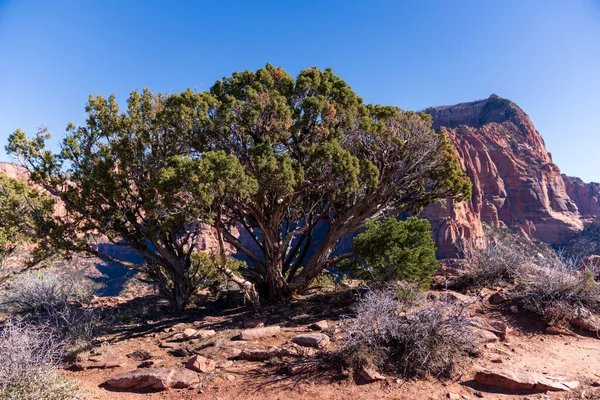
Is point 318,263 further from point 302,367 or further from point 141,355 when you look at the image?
point 141,355

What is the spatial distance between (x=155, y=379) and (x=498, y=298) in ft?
24.0

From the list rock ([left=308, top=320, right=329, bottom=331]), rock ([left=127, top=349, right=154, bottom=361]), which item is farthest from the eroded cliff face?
rock ([left=127, top=349, right=154, bottom=361])

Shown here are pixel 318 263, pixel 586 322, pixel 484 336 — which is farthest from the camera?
pixel 318 263

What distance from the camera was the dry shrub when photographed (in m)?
5.13

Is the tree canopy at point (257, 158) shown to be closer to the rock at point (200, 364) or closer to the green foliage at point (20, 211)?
the green foliage at point (20, 211)

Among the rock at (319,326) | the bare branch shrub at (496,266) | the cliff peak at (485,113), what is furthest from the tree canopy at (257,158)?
the cliff peak at (485,113)

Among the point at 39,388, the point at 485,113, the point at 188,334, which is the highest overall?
the point at 485,113

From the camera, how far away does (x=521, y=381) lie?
4.73m

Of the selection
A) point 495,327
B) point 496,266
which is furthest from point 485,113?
point 495,327

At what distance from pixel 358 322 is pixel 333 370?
2.64 ft

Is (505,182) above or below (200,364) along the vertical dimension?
above

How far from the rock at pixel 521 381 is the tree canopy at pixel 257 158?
479 centimetres

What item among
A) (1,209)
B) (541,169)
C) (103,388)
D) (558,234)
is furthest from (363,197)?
(541,169)

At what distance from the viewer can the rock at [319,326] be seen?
7.11 meters
